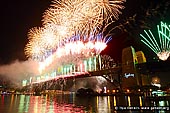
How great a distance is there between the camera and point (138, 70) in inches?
2776

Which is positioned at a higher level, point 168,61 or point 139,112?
point 168,61

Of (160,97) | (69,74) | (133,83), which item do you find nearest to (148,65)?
(133,83)

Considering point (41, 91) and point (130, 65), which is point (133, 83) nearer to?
point (130, 65)

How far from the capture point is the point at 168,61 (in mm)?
67125

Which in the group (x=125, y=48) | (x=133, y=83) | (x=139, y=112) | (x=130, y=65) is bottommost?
(x=139, y=112)

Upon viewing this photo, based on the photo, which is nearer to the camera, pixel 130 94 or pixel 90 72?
pixel 130 94

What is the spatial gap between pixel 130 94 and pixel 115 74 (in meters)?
15.7

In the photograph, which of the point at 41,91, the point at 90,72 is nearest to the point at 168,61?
the point at 90,72

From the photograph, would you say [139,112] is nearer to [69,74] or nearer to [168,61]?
[168,61]

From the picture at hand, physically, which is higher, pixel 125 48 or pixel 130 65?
pixel 125 48

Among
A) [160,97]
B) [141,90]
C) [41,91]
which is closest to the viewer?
[160,97]

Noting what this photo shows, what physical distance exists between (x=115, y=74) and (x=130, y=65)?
316 inches

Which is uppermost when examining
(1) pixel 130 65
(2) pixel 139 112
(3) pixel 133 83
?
(1) pixel 130 65

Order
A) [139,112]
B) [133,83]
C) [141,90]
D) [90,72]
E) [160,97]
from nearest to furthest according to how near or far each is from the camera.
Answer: [139,112] < [160,97] < [141,90] < [133,83] < [90,72]
